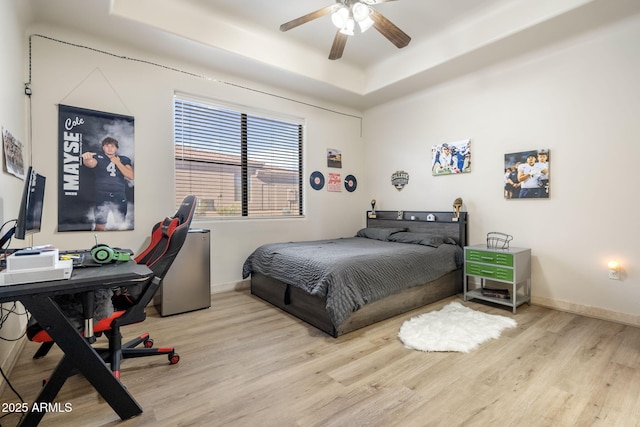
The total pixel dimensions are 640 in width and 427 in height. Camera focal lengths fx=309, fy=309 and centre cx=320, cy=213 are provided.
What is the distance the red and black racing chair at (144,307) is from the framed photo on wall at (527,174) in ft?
10.9

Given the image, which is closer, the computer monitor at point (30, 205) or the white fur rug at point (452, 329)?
the computer monitor at point (30, 205)

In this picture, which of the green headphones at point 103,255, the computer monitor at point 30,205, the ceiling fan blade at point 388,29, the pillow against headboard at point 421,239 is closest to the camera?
the computer monitor at point 30,205

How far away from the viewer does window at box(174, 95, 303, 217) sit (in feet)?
12.0

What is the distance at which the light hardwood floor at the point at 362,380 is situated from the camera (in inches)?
61.9

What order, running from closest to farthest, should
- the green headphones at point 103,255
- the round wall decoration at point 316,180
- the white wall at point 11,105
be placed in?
the green headphones at point 103,255, the white wall at point 11,105, the round wall decoration at point 316,180

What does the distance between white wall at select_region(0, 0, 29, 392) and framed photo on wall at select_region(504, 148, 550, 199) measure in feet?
14.5

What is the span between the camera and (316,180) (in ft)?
15.3

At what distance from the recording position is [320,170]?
4711 millimetres

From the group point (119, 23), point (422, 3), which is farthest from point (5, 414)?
point (422, 3)

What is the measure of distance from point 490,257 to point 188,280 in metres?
3.11

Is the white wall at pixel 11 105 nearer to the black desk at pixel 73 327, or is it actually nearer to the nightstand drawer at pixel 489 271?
the black desk at pixel 73 327

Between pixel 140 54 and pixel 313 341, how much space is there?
3385 millimetres

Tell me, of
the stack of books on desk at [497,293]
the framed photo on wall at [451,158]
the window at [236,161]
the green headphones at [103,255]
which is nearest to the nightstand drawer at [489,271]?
the stack of books on desk at [497,293]

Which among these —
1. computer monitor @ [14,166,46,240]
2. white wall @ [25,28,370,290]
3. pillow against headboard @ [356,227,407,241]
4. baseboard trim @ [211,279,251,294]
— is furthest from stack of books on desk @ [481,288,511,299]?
computer monitor @ [14,166,46,240]
